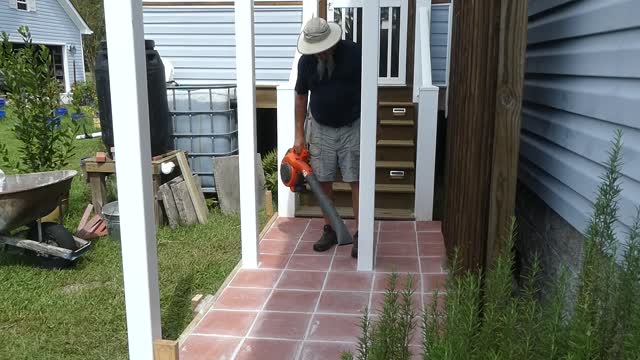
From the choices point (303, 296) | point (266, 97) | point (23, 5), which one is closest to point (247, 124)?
point (303, 296)

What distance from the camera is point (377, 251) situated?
15.5 feet

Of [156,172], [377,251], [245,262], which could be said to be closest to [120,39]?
[245,262]

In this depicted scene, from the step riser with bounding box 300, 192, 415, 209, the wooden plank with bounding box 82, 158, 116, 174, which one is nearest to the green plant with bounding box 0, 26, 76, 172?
the wooden plank with bounding box 82, 158, 116, 174

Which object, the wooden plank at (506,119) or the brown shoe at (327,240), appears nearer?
the wooden plank at (506,119)

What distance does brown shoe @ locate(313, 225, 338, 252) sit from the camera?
4.71 m

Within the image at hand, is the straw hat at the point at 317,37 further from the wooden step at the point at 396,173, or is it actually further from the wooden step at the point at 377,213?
the wooden step at the point at 396,173

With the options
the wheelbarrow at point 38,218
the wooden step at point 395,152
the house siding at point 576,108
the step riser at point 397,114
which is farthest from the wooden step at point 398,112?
the wheelbarrow at point 38,218

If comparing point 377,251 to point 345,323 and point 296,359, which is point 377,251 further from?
point 296,359

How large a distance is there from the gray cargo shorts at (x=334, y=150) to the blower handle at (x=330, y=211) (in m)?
0.13

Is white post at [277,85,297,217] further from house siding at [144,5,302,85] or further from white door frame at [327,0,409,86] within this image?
white door frame at [327,0,409,86]

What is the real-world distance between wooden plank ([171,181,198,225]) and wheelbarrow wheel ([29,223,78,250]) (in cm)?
123

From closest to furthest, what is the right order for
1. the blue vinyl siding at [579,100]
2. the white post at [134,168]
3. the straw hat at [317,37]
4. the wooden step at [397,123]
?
1. the blue vinyl siding at [579,100]
2. the white post at [134,168]
3. the straw hat at [317,37]
4. the wooden step at [397,123]

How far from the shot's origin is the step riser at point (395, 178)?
6102mm

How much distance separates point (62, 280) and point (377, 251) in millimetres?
2384
